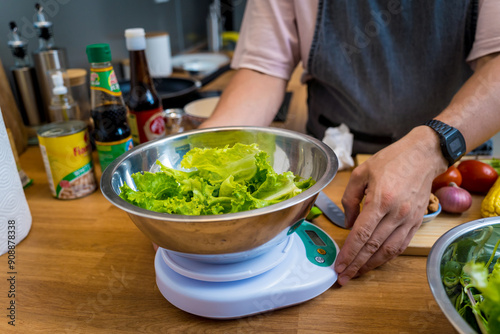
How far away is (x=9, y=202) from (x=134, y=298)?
0.34m

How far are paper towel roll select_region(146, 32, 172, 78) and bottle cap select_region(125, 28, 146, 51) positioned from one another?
3.12 feet

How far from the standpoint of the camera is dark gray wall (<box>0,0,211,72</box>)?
4.33ft

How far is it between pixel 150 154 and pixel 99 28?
1.37 meters

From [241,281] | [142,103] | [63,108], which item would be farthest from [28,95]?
[241,281]

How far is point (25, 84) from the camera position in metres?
1.25

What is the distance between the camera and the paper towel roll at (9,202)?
2.48ft

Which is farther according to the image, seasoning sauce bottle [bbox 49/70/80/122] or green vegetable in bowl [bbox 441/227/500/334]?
seasoning sauce bottle [bbox 49/70/80/122]

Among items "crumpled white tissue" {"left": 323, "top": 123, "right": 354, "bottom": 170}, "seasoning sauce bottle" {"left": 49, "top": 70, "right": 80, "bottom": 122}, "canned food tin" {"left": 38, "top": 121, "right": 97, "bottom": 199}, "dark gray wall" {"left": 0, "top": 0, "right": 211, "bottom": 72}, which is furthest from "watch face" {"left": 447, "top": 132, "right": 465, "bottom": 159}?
"dark gray wall" {"left": 0, "top": 0, "right": 211, "bottom": 72}

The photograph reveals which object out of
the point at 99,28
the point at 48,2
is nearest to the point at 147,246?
the point at 48,2

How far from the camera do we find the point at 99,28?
5.95ft

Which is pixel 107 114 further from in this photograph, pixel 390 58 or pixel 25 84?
pixel 390 58

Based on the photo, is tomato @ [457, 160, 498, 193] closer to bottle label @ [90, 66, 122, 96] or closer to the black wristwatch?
the black wristwatch

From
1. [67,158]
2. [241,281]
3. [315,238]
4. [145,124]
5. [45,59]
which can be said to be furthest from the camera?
[45,59]

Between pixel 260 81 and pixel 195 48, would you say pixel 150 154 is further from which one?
pixel 195 48
